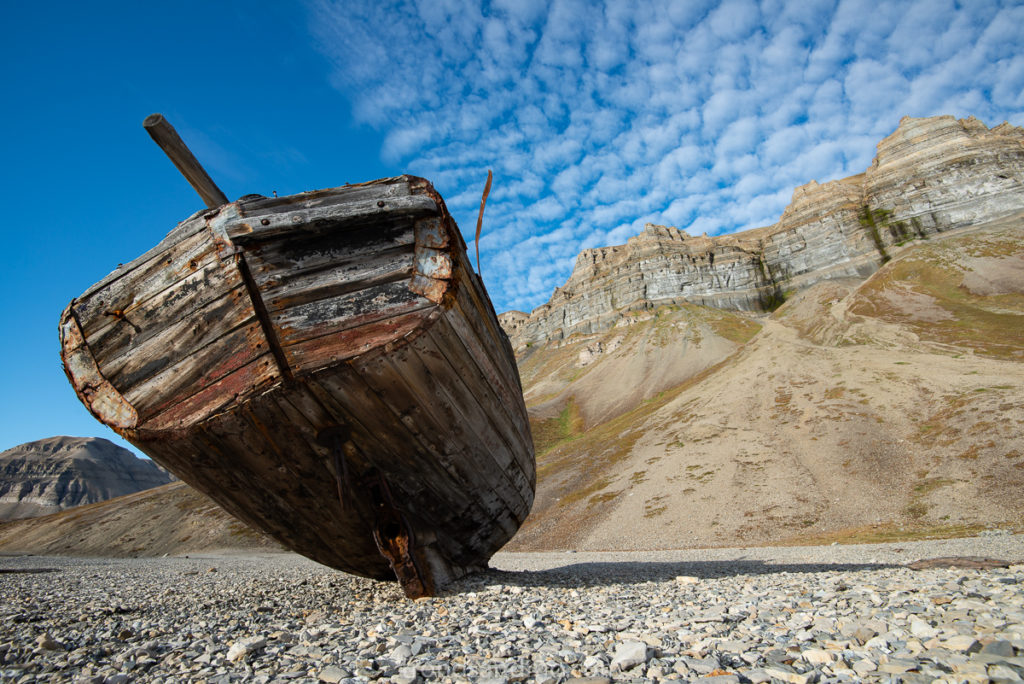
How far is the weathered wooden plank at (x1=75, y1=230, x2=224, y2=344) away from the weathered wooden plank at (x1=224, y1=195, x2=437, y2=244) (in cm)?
29

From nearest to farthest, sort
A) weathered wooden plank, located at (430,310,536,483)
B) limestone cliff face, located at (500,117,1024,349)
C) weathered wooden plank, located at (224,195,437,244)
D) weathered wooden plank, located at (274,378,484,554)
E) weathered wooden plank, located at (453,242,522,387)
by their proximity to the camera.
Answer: weathered wooden plank, located at (224,195,437,244), weathered wooden plank, located at (274,378,484,554), weathered wooden plank, located at (430,310,536,483), weathered wooden plank, located at (453,242,522,387), limestone cliff face, located at (500,117,1024,349)

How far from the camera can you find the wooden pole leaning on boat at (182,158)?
5.42 metres

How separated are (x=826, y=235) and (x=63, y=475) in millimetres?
195843

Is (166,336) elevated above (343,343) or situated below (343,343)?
above

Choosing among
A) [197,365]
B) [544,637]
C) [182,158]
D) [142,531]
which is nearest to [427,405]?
[197,365]

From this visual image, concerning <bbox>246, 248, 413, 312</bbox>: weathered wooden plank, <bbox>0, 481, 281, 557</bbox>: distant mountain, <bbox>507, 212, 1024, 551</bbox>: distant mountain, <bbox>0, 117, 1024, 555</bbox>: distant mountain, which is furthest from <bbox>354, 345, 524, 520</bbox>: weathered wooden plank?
<bbox>0, 481, 281, 557</bbox>: distant mountain

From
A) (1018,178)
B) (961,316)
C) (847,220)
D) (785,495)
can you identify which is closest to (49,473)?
(785,495)

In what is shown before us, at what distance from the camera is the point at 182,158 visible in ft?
19.0

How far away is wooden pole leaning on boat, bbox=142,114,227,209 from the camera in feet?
17.8

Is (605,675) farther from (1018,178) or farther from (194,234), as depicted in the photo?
(1018,178)

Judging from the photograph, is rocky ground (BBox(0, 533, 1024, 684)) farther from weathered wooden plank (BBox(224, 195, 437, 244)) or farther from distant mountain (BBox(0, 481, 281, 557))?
distant mountain (BBox(0, 481, 281, 557))

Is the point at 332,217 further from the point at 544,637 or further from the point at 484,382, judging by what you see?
the point at 544,637

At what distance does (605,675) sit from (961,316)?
76263mm

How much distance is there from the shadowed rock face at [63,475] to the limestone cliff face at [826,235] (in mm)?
123049
